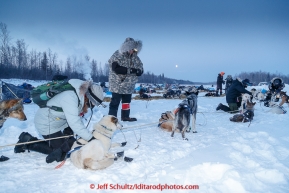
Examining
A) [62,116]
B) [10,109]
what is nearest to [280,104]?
[62,116]

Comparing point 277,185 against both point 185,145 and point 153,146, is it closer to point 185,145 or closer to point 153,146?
point 185,145

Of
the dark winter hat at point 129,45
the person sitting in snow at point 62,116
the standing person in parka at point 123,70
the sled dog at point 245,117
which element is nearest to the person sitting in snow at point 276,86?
the sled dog at point 245,117

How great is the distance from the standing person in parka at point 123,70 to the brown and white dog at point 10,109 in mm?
2146

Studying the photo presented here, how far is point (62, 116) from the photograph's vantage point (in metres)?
2.89

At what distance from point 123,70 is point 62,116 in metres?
2.24

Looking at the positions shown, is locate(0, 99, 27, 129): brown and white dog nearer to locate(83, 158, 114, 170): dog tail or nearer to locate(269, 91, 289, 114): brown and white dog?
locate(83, 158, 114, 170): dog tail

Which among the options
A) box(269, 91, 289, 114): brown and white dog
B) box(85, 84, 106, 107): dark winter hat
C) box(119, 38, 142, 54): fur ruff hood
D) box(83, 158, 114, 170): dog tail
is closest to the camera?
box(83, 158, 114, 170): dog tail

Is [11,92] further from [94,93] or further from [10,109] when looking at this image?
[94,93]

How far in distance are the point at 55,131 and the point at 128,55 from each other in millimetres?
2800

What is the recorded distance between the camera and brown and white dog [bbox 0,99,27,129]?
118 inches

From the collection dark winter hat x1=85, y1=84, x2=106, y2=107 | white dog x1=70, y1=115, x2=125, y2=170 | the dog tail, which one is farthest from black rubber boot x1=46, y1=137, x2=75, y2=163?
dark winter hat x1=85, y1=84, x2=106, y2=107

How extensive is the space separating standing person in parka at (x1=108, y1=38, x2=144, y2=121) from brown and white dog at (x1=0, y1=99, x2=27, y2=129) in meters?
2.15

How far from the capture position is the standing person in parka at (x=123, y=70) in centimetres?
478

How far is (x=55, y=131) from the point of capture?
2.98 m
